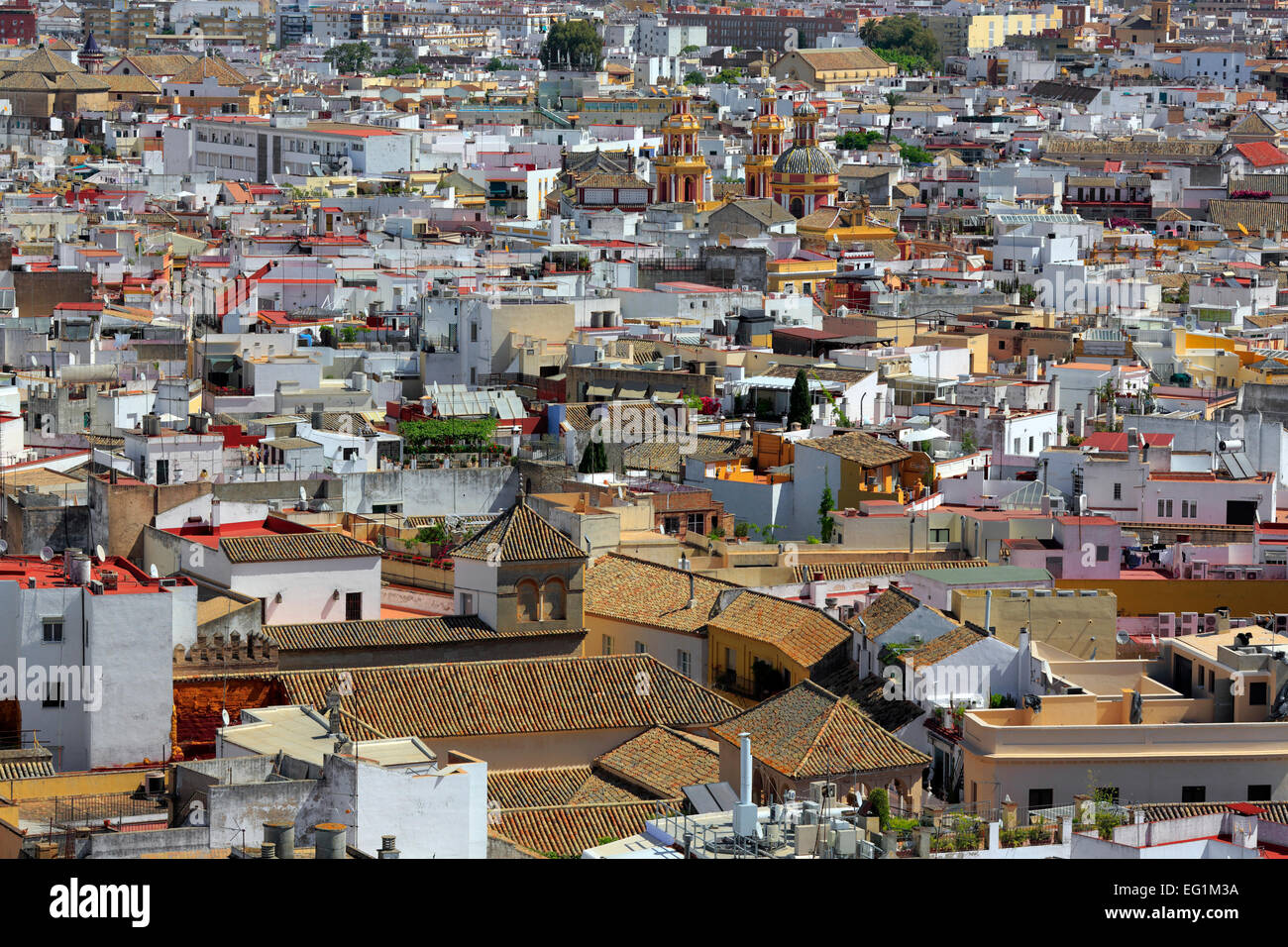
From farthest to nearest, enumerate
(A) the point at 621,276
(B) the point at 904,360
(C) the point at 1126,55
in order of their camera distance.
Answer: (C) the point at 1126,55 < (A) the point at 621,276 < (B) the point at 904,360

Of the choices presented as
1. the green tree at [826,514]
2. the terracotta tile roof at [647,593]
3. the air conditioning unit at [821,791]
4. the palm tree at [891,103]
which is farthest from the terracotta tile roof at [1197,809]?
the palm tree at [891,103]

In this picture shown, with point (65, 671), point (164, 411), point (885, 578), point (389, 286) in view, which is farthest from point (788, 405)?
point (65, 671)

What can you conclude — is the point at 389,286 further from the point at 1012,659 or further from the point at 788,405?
the point at 1012,659

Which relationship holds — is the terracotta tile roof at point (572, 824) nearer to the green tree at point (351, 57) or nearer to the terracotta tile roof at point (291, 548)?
the terracotta tile roof at point (291, 548)

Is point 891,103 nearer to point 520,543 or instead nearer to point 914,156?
point 914,156

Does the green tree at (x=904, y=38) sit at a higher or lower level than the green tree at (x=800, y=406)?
higher

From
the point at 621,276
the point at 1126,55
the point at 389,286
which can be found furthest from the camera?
the point at 1126,55

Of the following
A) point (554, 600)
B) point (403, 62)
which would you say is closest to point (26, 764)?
point (554, 600)
